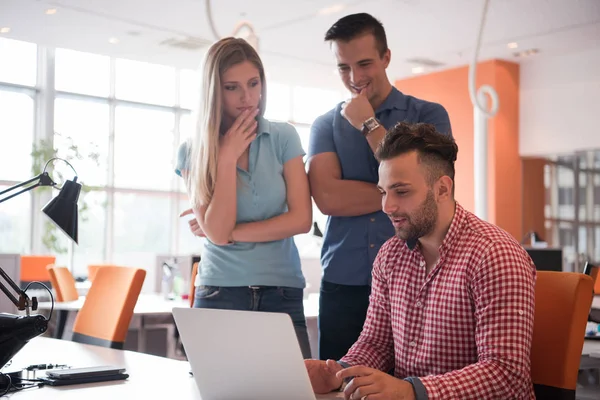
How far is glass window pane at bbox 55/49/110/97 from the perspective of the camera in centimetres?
1058

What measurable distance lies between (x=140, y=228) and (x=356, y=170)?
30.9 ft

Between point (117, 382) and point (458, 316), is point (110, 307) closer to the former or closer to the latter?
point (117, 382)

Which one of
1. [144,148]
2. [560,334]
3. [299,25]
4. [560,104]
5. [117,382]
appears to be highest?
[299,25]

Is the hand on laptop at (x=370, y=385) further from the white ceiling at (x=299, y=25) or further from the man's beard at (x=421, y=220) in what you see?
the white ceiling at (x=299, y=25)

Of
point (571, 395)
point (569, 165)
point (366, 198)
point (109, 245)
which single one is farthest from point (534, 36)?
point (571, 395)

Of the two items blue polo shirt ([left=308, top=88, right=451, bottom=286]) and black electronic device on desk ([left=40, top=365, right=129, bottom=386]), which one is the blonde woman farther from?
black electronic device on desk ([left=40, top=365, right=129, bottom=386])

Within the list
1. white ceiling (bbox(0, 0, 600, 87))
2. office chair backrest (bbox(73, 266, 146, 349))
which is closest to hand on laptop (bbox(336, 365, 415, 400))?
office chair backrest (bbox(73, 266, 146, 349))

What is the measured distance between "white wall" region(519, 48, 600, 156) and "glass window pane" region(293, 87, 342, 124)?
355cm

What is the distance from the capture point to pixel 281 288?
2.15 meters

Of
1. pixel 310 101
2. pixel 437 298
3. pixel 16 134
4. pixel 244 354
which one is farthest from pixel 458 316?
pixel 310 101

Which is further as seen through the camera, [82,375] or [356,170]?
[356,170]

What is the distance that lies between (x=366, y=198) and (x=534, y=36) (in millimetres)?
7661

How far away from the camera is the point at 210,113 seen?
2230 mm

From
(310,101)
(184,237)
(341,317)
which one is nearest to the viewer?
(341,317)
